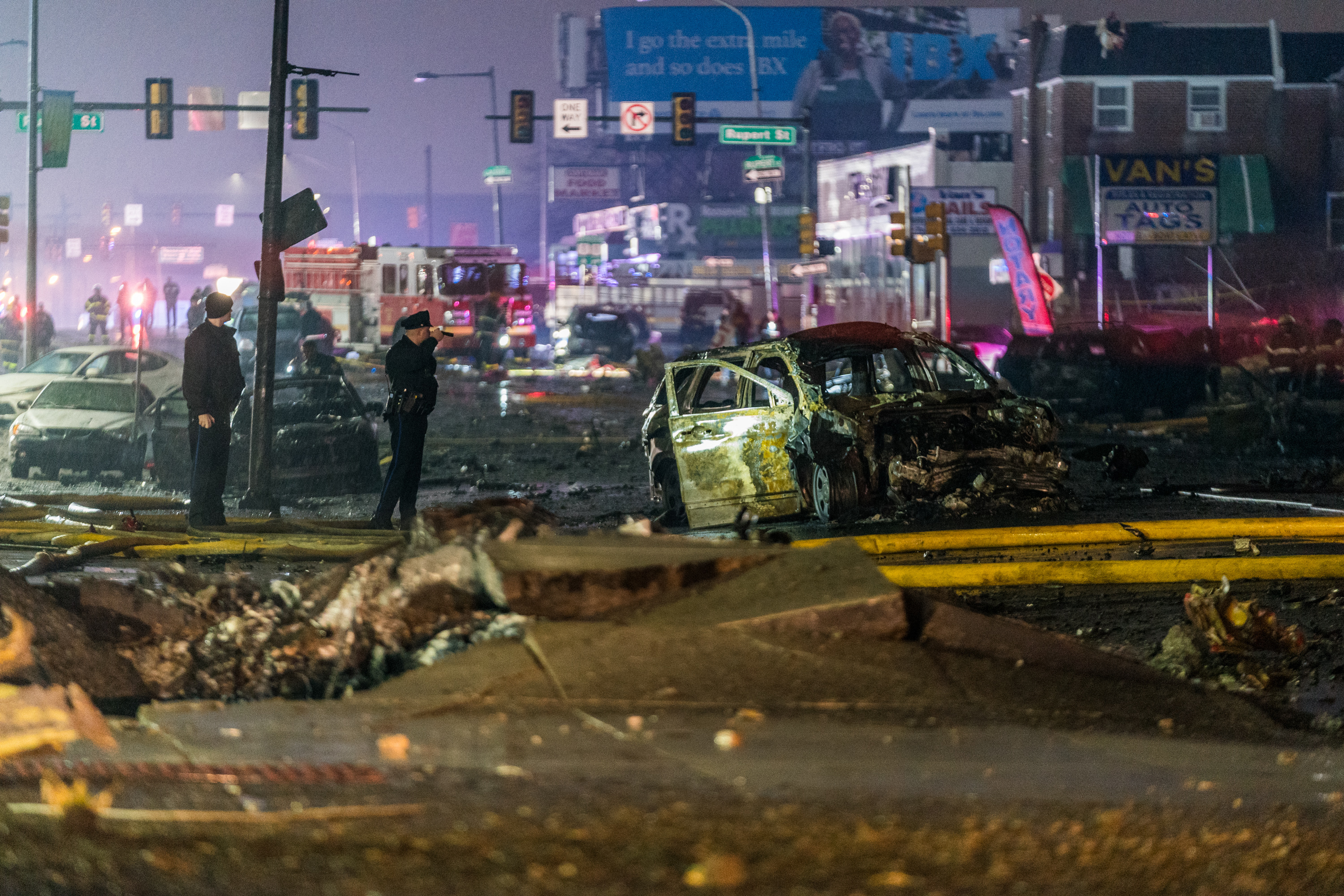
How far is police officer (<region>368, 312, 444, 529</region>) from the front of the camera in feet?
33.4

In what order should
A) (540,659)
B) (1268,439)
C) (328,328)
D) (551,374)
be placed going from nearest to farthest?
(540,659) < (1268,439) < (328,328) < (551,374)

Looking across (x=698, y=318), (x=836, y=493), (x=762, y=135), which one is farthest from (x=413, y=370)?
(x=698, y=318)

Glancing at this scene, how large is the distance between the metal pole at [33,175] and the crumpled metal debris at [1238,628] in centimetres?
2692

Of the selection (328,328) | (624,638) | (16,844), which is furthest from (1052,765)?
(328,328)

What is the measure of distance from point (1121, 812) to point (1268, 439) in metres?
13.9

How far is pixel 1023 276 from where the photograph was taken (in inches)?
1035

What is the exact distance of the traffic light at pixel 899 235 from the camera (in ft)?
79.2

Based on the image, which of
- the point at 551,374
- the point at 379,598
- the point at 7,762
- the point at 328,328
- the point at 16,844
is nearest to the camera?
the point at 16,844

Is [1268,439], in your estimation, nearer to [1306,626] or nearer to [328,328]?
[1306,626]

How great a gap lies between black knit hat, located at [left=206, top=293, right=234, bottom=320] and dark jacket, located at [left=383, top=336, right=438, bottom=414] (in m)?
1.29

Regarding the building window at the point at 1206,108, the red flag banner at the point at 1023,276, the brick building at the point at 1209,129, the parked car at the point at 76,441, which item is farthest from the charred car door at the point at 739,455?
the building window at the point at 1206,108

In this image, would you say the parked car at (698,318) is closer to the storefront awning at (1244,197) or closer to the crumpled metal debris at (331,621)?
the storefront awning at (1244,197)

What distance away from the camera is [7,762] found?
14.9 ft

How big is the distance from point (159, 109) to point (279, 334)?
8.10 m
